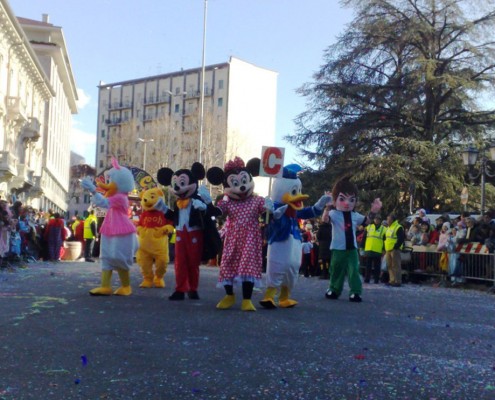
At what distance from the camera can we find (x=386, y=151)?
32.1m

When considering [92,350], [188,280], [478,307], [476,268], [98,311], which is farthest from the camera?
[476,268]

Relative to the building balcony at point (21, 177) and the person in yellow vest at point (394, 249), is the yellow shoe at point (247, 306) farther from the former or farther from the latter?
the building balcony at point (21, 177)

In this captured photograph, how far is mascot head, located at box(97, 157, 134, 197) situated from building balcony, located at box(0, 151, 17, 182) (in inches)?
1301

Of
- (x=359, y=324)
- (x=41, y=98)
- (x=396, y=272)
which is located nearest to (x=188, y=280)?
(x=359, y=324)

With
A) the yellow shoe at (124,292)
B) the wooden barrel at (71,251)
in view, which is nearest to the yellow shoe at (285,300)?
the yellow shoe at (124,292)

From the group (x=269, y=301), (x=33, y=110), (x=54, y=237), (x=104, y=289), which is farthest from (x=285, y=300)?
→ (x=33, y=110)

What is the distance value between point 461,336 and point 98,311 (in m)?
4.00

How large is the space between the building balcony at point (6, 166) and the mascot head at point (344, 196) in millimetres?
33946

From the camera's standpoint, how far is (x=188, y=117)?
73.9 m

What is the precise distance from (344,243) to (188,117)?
64.0 metres

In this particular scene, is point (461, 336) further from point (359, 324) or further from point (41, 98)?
point (41, 98)

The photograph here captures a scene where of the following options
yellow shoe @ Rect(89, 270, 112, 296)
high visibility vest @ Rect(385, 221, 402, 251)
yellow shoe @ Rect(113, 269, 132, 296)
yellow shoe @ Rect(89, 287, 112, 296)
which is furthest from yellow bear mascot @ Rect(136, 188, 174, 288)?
high visibility vest @ Rect(385, 221, 402, 251)

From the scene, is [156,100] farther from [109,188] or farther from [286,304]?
[286,304]

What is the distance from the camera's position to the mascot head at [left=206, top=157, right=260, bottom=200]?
942 cm
